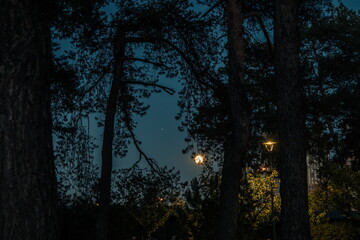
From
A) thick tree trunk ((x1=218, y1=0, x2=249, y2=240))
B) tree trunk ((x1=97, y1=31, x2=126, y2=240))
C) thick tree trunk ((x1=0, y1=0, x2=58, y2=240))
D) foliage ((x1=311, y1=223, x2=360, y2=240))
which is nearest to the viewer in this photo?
thick tree trunk ((x1=0, y1=0, x2=58, y2=240))

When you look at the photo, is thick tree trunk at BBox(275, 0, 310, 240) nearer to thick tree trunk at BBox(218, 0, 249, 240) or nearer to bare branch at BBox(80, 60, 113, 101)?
thick tree trunk at BBox(218, 0, 249, 240)

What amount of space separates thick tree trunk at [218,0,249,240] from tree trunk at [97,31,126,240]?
371 centimetres

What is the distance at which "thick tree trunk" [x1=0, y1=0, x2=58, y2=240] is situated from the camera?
3541 mm

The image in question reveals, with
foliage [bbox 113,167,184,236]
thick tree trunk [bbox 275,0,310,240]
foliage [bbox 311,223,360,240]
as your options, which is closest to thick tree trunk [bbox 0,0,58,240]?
thick tree trunk [bbox 275,0,310,240]

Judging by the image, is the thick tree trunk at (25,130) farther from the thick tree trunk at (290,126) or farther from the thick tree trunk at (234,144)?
the thick tree trunk at (234,144)

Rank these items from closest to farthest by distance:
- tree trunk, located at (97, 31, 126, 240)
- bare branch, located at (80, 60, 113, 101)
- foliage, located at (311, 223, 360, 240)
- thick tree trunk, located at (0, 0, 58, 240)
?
thick tree trunk, located at (0, 0, 58, 240) < tree trunk, located at (97, 31, 126, 240) < bare branch, located at (80, 60, 113, 101) < foliage, located at (311, 223, 360, 240)

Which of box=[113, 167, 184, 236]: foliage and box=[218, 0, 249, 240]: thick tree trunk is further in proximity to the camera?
box=[113, 167, 184, 236]: foliage

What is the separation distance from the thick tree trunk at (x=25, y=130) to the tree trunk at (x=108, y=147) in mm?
8761

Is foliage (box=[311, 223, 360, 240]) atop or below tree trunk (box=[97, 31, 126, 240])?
below

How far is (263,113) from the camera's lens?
2756 centimetres

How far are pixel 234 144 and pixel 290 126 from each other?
2.29m

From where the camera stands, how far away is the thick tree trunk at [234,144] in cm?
1021

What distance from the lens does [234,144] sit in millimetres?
10414

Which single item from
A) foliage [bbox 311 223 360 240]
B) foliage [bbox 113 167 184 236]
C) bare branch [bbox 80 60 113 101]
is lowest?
foliage [bbox 311 223 360 240]
